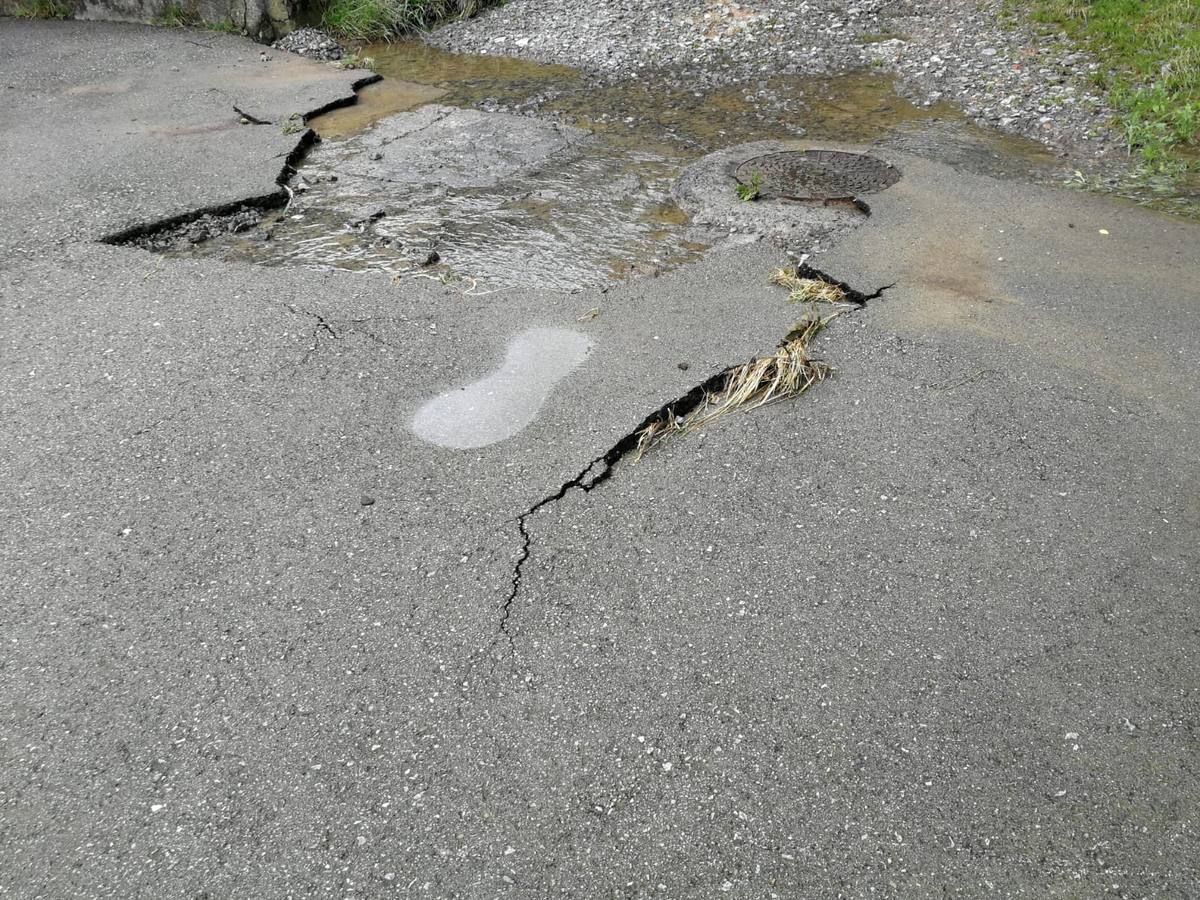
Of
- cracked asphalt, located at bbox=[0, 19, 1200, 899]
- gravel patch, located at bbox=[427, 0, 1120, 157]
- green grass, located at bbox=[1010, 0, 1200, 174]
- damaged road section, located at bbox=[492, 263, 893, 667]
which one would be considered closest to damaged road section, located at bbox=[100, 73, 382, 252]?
cracked asphalt, located at bbox=[0, 19, 1200, 899]

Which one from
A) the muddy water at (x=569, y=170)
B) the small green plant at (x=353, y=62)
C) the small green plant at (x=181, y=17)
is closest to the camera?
the muddy water at (x=569, y=170)

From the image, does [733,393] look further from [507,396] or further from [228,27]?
[228,27]

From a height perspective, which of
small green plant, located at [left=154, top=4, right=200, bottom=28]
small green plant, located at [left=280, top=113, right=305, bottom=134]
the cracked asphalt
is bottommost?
the cracked asphalt

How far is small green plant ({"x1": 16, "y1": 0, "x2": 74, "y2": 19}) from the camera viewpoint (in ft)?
32.2

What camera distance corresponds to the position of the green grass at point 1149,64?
6.09 m

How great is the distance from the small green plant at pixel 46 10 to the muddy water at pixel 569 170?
158 inches

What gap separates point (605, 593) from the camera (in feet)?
9.81

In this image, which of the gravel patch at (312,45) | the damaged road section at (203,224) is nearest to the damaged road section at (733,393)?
the damaged road section at (203,224)

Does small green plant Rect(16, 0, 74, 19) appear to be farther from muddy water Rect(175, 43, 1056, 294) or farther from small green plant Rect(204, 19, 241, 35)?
muddy water Rect(175, 43, 1056, 294)

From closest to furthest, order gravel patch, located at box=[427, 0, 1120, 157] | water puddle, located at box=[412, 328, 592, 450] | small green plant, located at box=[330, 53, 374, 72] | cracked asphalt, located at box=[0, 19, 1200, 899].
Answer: cracked asphalt, located at box=[0, 19, 1200, 899], water puddle, located at box=[412, 328, 592, 450], gravel patch, located at box=[427, 0, 1120, 157], small green plant, located at box=[330, 53, 374, 72]

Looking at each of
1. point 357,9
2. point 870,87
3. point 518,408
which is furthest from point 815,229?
point 357,9

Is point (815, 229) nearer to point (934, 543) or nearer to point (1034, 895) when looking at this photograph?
point (934, 543)

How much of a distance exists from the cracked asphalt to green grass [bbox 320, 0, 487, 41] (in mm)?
5495

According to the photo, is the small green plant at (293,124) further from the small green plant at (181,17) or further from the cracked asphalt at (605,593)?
the small green plant at (181,17)
